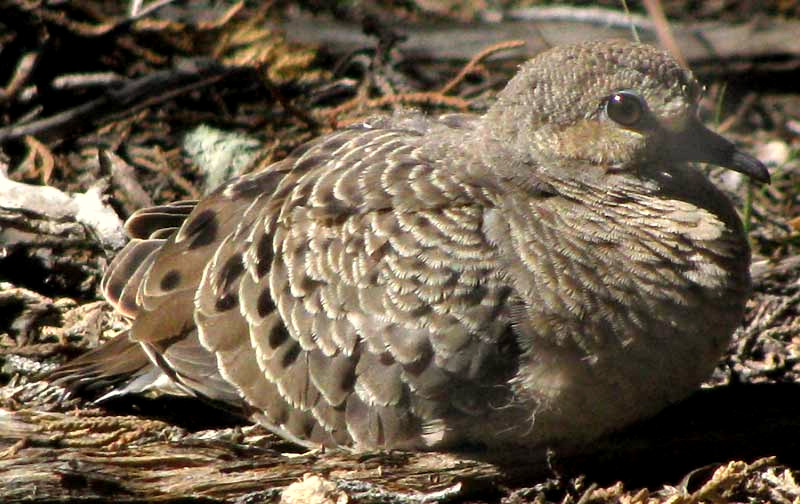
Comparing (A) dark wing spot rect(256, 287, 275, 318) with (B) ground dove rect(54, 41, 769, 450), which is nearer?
(B) ground dove rect(54, 41, 769, 450)

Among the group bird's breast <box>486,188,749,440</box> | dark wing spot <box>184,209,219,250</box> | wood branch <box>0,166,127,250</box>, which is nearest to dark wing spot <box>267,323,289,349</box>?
dark wing spot <box>184,209,219,250</box>

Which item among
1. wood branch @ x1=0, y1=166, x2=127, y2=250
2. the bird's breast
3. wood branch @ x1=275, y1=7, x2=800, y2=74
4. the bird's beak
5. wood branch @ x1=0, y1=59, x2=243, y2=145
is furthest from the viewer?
wood branch @ x1=275, y1=7, x2=800, y2=74

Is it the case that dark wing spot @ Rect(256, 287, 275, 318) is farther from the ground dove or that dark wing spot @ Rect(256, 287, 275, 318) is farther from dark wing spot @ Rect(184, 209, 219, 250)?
dark wing spot @ Rect(184, 209, 219, 250)

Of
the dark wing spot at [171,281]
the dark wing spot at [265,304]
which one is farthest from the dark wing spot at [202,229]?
the dark wing spot at [265,304]

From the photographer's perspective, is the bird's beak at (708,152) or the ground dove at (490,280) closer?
the ground dove at (490,280)

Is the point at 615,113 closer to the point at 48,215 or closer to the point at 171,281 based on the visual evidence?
the point at 171,281

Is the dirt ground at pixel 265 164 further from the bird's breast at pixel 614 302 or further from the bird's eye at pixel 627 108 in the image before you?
the bird's eye at pixel 627 108
